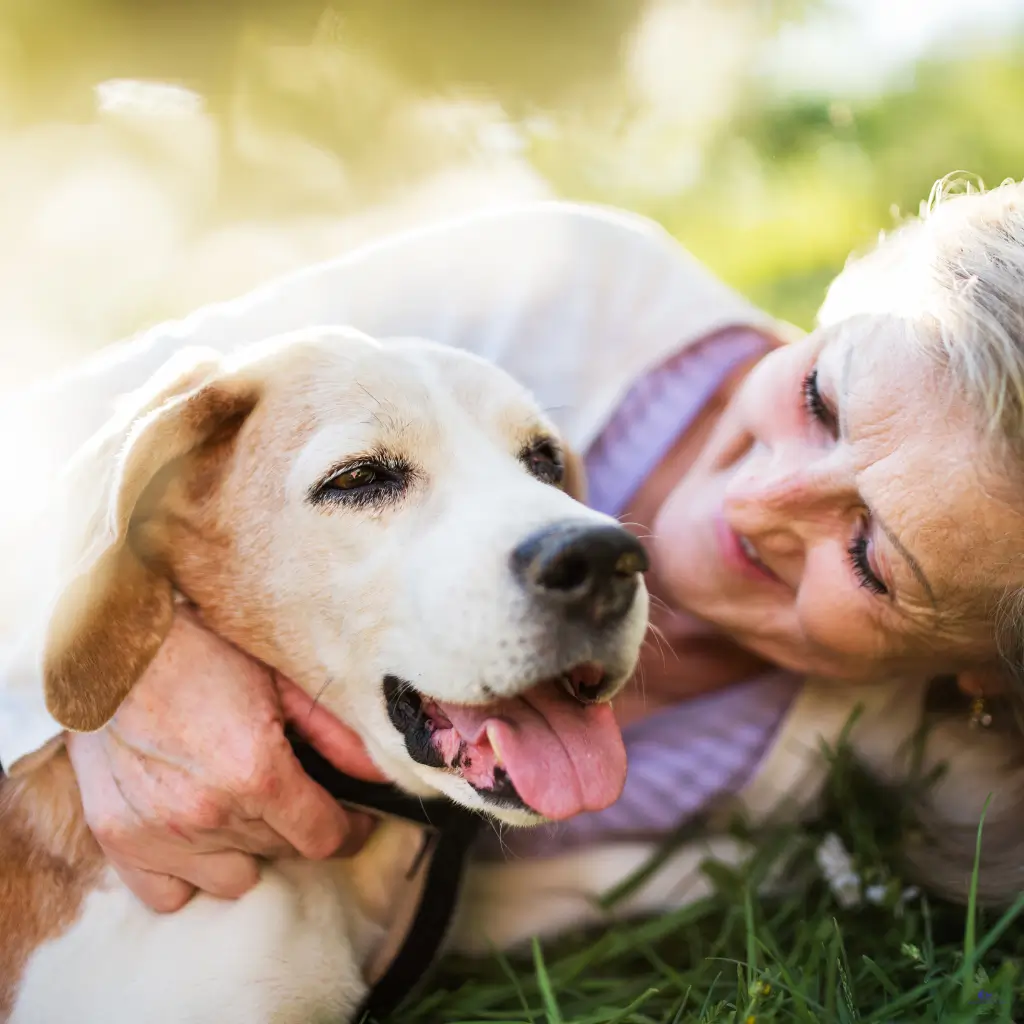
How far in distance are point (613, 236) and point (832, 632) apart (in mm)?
1408

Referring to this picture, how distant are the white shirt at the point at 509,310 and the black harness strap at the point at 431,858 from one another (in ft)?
3.32

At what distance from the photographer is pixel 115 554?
6.45 ft

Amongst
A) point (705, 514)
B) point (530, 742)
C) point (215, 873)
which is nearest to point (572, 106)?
point (705, 514)

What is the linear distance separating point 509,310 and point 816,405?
995 mm

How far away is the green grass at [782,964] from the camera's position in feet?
7.09

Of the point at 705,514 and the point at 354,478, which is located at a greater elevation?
the point at 354,478

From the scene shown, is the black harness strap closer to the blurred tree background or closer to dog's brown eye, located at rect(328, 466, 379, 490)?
dog's brown eye, located at rect(328, 466, 379, 490)

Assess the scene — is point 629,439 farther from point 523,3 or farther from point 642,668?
point 523,3

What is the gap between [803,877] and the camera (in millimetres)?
2779

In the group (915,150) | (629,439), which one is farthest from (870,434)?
(915,150)

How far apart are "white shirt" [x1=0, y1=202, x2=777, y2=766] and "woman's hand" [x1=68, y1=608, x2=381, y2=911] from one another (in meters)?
0.75

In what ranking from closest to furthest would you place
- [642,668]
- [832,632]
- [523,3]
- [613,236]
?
[832,632], [642,668], [613,236], [523,3]

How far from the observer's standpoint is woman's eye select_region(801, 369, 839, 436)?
2.49 m

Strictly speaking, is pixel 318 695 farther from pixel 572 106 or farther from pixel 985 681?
pixel 572 106
